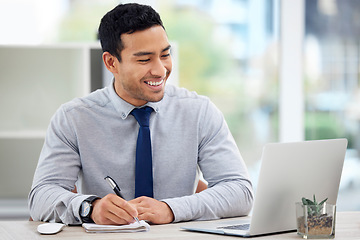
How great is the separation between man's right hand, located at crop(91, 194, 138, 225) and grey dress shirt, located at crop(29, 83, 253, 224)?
30cm

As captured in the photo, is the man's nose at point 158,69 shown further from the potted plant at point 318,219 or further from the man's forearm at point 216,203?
the potted plant at point 318,219

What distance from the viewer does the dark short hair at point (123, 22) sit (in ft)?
6.38

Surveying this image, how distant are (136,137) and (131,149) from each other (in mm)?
47

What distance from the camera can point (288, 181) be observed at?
1.48 m

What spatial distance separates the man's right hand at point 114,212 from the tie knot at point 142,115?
0.46 meters

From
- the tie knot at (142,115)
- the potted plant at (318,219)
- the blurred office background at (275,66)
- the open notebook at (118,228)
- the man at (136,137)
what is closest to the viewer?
the potted plant at (318,219)

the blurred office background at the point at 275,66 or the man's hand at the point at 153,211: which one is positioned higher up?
the blurred office background at the point at 275,66

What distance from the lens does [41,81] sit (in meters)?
3.38

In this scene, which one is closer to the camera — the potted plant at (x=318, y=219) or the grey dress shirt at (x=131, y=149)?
the potted plant at (x=318, y=219)

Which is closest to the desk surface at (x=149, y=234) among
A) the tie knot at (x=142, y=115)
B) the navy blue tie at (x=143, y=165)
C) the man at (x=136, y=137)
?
the man at (x=136, y=137)

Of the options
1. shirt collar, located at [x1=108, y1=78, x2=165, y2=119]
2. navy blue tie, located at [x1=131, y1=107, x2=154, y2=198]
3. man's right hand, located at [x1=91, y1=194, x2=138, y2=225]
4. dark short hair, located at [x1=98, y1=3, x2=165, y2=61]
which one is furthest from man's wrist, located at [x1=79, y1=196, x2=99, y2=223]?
dark short hair, located at [x1=98, y1=3, x2=165, y2=61]

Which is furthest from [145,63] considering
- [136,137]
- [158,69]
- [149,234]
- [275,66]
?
[275,66]

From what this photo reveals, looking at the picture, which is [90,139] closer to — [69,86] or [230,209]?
[230,209]

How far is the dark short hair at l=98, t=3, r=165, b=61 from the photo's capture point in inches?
76.6
